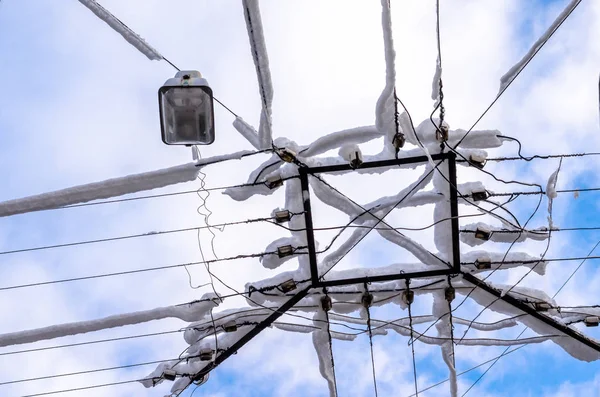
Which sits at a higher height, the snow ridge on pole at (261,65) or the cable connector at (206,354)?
the snow ridge on pole at (261,65)

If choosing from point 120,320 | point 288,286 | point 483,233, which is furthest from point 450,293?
point 120,320

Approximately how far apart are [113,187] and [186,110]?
949 mm

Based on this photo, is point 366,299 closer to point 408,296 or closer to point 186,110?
point 408,296

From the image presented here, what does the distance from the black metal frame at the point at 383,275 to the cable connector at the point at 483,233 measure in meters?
0.31

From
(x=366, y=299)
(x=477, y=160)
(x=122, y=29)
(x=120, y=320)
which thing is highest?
(x=122, y=29)

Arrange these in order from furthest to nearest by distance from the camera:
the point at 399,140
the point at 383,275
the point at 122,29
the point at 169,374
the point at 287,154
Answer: the point at 169,374
the point at 383,275
the point at 287,154
the point at 399,140
the point at 122,29

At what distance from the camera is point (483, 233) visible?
6535 millimetres

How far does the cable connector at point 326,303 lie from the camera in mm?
6566

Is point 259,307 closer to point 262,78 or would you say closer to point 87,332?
point 87,332

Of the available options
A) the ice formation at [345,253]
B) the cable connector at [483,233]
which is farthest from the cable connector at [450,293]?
the cable connector at [483,233]

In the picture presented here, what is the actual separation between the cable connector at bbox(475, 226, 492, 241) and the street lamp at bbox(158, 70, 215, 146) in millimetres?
2371

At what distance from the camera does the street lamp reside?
18.3ft

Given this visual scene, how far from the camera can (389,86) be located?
550cm

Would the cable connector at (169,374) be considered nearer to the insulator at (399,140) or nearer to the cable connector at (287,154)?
the cable connector at (287,154)
